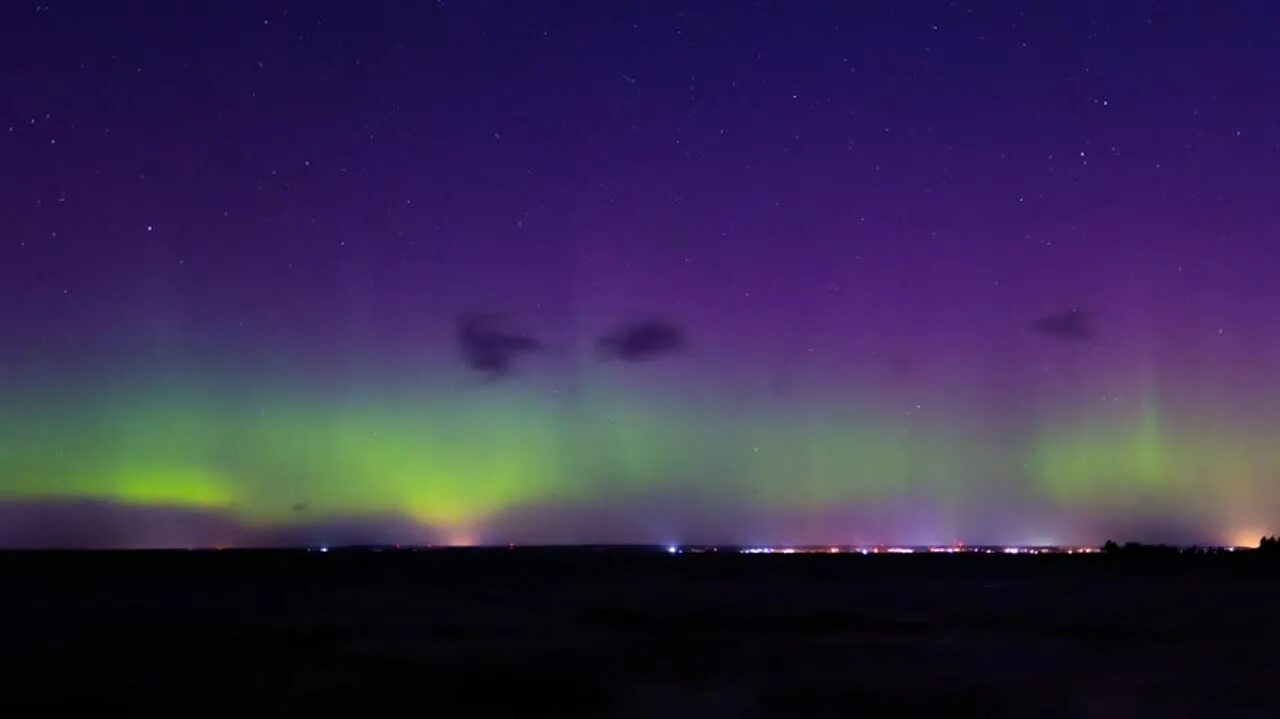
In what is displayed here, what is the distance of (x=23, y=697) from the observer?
24.2 meters

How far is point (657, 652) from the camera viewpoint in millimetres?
33031

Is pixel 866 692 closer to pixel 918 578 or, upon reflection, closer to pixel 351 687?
pixel 351 687

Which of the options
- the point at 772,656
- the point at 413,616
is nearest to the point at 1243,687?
the point at 772,656

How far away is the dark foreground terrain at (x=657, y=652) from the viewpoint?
2439 cm

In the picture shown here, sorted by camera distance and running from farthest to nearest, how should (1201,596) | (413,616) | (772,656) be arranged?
(1201,596) < (413,616) < (772,656)

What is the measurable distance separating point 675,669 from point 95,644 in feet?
55.6

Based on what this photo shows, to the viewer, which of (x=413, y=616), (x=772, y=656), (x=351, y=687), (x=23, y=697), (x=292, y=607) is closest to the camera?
(x=23, y=697)

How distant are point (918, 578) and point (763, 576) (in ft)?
36.2

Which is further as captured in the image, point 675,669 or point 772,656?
point 772,656

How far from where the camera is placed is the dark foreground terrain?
2439cm

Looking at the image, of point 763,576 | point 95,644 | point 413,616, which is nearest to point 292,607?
point 413,616

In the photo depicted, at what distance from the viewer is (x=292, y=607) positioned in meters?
50.7

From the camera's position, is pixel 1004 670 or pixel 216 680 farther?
pixel 1004 670

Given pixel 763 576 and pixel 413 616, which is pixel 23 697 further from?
pixel 763 576
